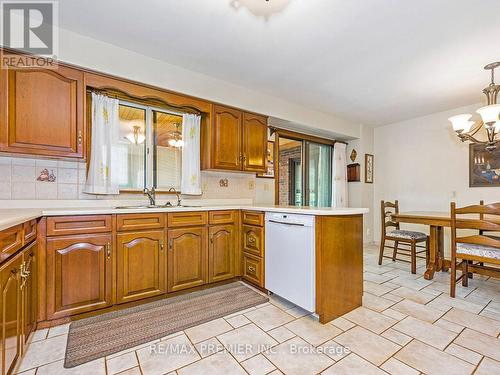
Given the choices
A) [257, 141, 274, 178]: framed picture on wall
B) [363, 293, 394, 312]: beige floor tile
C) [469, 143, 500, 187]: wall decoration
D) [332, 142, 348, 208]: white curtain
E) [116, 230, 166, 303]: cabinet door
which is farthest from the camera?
[332, 142, 348, 208]: white curtain

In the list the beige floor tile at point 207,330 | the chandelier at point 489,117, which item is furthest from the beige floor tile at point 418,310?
the chandelier at point 489,117

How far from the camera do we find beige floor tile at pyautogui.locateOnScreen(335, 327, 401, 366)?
160cm

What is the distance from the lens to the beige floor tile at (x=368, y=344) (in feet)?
5.25

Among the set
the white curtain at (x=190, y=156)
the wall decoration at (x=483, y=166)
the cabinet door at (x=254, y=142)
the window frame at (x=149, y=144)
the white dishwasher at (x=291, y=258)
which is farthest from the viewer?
the wall decoration at (x=483, y=166)

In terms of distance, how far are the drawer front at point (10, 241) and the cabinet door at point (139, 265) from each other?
76 centimetres

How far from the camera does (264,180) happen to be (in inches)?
152

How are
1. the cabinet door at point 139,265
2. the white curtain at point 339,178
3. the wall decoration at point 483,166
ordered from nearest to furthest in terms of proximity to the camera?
the cabinet door at point 139,265, the wall decoration at point 483,166, the white curtain at point 339,178

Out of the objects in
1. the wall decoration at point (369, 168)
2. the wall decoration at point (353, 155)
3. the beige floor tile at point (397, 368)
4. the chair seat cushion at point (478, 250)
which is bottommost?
the beige floor tile at point (397, 368)

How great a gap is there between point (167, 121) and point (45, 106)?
46.6 inches

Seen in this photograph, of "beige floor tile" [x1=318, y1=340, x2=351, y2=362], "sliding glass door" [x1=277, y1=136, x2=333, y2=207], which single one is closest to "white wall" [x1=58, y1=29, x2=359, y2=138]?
"sliding glass door" [x1=277, y1=136, x2=333, y2=207]

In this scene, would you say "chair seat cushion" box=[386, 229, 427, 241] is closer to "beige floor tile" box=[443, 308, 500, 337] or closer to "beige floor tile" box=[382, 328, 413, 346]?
"beige floor tile" box=[443, 308, 500, 337]

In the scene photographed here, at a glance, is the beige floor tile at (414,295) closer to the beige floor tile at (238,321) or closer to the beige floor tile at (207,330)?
the beige floor tile at (238,321)

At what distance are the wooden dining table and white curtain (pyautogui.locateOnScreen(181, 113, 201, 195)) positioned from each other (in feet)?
8.89

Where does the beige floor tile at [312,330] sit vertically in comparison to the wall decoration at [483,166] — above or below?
below
